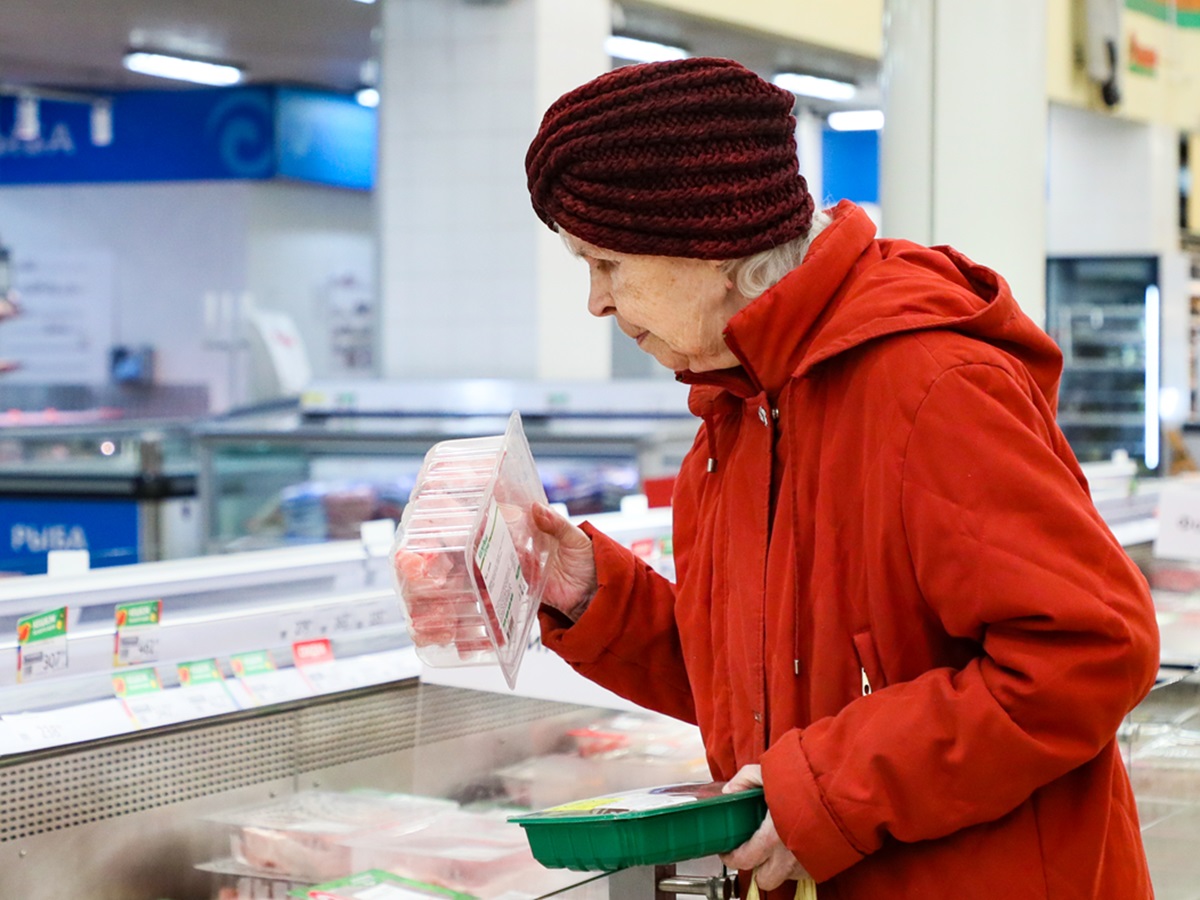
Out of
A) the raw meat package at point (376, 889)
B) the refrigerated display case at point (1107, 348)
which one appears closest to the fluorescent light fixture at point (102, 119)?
the refrigerated display case at point (1107, 348)

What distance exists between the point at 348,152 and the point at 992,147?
9704 mm

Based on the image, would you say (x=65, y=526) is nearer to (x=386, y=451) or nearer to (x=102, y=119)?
(x=386, y=451)

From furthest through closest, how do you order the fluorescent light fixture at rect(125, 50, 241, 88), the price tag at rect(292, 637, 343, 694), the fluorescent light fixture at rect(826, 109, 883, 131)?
1. the fluorescent light fixture at rect(826, 109, 883, 131)
2. the fluorescent light fixture at rect(125, 50, 241, 88)
3. the price tag at rect(292, 637, 343, 694)

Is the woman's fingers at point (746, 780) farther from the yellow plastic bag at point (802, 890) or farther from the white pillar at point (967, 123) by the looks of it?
the white pillar at point (967, 123)

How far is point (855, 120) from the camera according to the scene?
1391cm

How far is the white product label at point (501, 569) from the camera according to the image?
4.68ft

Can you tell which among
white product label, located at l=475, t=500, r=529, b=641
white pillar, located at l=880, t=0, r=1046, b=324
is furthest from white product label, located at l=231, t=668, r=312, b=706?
white pillar, located at l=880, t=0, r=1046, b=324

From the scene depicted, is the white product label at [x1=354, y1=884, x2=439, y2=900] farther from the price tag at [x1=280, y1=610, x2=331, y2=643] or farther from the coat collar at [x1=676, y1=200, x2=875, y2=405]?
the coat collar at [x1=676, y1=200, x2=875, y2=405]

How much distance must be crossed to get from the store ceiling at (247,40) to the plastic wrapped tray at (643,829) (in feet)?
23.2

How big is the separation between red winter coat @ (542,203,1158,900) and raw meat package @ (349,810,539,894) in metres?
0.57

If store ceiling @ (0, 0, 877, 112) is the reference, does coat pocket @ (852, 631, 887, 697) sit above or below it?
below

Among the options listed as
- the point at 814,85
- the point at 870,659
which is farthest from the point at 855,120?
the point at 870,659

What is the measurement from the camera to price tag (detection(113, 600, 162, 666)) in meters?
2.26

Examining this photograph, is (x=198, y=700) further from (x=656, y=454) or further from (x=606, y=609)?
(x=656, y=454)
